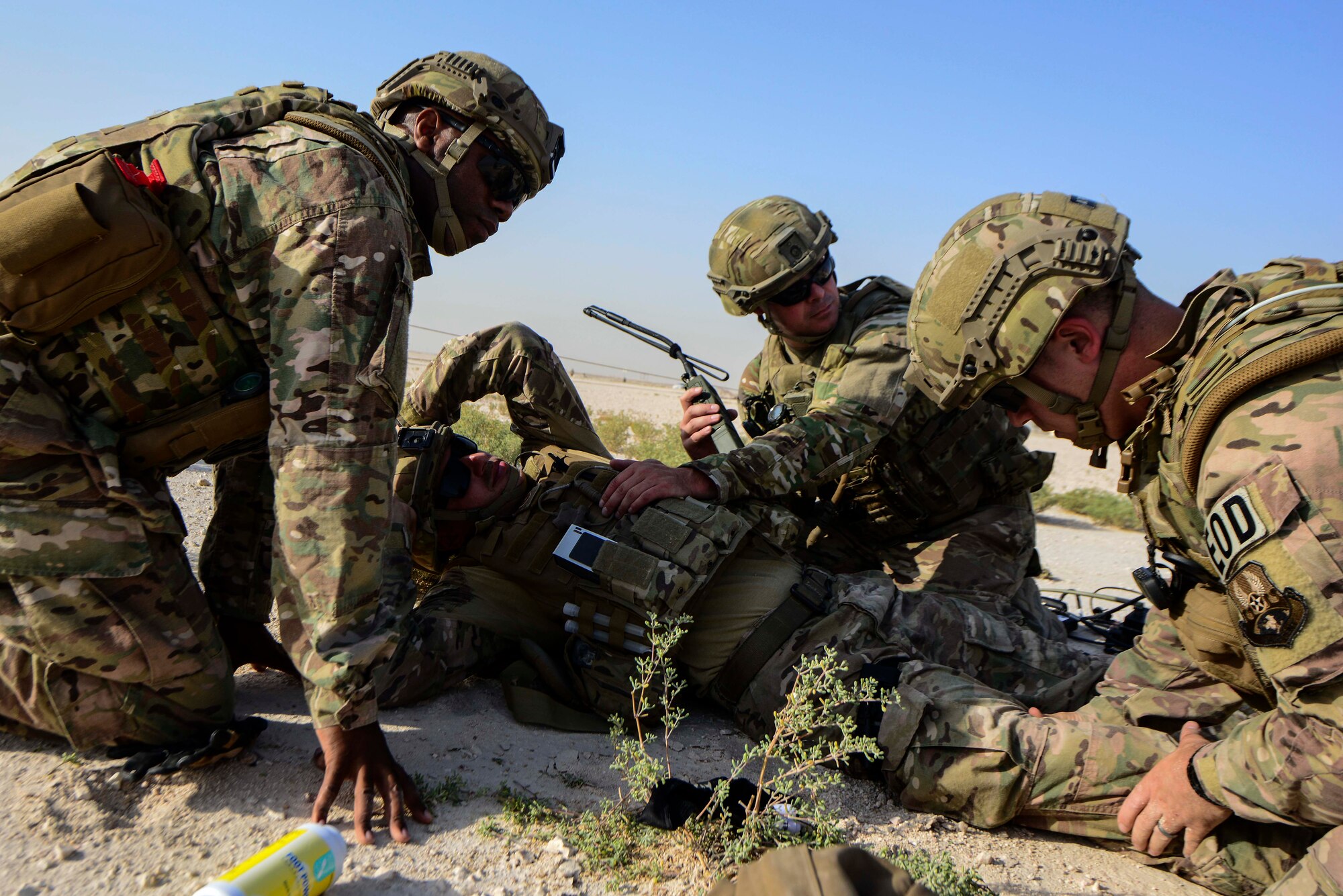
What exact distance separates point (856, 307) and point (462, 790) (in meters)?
3.45

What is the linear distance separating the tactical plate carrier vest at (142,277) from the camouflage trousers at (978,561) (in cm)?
333

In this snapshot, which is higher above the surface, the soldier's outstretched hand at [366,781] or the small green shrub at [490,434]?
the small green shrub at [490,434]

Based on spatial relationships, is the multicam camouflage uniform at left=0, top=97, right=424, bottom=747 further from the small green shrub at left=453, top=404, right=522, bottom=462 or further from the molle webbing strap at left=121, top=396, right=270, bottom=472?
the small green shrub at left=453, top=404, right=522, bottom=462

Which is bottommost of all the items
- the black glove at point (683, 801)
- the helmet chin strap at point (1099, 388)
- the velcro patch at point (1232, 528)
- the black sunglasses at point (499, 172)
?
the black glove at point (683, 801)

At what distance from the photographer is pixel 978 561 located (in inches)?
195

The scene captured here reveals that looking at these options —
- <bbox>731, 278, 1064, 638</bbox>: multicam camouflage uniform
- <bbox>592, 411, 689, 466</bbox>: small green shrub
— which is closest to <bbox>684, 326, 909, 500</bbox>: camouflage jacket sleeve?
<bbox>731, 278, 1064, 638</bbox>: multicam camouflage uniform

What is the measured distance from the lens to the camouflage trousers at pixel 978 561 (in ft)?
15.9

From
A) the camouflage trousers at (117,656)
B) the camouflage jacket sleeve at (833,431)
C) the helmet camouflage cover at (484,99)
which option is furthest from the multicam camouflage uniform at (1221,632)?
the camouflage trousers at (117,656)

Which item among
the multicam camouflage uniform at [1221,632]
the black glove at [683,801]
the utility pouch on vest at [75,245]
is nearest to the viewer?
the multicam camouflage uniform at [1221,632]

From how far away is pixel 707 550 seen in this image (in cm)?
366

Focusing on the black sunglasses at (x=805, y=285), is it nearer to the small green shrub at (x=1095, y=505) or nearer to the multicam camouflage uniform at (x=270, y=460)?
the multicam camouflage uniform at (x=270, y=460)

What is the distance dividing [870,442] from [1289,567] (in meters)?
2.56

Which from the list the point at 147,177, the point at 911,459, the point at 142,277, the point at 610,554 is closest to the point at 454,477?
the point at 610,554

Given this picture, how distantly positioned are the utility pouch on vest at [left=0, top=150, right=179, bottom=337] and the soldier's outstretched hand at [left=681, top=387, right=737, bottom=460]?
3348mm
